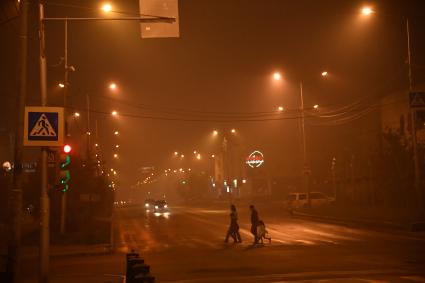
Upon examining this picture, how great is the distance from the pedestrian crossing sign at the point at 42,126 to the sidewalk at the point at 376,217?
2186 cm

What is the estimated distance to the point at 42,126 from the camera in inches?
515

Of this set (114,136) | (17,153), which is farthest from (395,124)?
(17,153)

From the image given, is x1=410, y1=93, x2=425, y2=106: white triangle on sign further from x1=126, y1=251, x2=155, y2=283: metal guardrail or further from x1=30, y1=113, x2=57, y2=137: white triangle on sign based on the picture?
x1=30, y1=113, x2=57, y2=137: white triangle on sign

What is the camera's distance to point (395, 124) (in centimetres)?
5988

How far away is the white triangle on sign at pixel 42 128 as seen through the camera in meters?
13.0

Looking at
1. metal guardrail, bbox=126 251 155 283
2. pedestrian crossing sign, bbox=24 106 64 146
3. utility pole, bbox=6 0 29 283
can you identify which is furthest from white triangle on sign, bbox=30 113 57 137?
metal guardrail, bbox=126 251 155 283

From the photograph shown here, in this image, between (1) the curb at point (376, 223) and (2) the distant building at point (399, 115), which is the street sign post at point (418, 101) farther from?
(2) the distant building at point (399, 115)

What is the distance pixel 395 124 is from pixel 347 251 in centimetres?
4130

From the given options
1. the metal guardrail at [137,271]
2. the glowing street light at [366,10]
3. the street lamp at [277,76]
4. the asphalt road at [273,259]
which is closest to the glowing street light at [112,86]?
the street lamp at [277,76]

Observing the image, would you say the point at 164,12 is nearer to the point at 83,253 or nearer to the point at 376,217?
the point at 83,253

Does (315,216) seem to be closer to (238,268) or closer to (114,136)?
(238,268)

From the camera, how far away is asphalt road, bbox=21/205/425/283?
50.5 ft

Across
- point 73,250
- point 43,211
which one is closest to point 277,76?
point 73,250

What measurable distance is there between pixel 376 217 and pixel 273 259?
20498 millimetres
